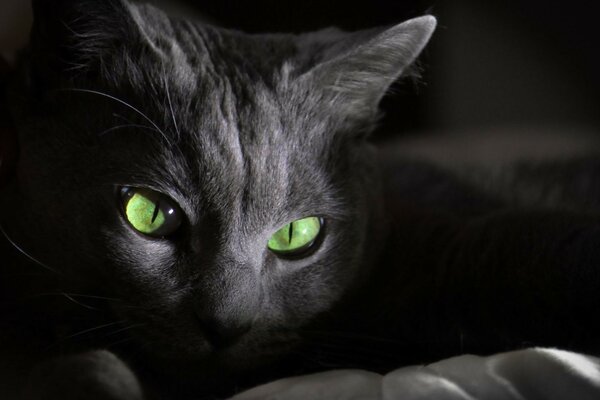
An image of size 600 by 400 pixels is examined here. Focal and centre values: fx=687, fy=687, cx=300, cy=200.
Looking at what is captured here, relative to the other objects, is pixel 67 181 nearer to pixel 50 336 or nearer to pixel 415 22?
pixel 50 336

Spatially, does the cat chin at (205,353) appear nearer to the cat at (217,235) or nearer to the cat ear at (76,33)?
the cat at (217,235)

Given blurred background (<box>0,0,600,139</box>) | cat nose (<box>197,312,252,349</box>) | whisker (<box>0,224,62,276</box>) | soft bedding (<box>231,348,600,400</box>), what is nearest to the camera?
soft bedding (<box>231,348,600,400</box>)

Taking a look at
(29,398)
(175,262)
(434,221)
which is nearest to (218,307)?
(175,262)

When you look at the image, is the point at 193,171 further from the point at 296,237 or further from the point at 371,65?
the point at 371,65

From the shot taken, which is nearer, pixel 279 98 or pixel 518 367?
pixel 518 367

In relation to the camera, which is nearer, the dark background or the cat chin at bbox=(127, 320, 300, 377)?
the cat chin at bbox=(127, 320, 300, 377)

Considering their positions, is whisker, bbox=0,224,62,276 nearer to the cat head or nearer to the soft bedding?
the cat head

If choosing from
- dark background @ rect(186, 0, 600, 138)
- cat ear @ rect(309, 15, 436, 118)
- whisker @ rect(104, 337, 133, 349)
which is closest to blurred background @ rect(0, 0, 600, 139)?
dark background @ rect(186, 0, 600, 138)
